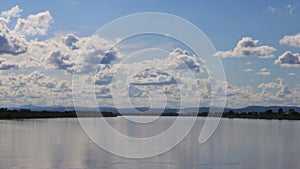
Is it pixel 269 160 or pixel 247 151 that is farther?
pixel 247 151

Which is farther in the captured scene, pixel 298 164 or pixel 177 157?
pixel 177 157

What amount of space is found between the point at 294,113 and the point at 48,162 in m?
150

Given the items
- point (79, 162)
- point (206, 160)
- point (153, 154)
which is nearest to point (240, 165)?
point (206, 160)

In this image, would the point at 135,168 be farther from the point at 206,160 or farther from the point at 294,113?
the point at 294,113

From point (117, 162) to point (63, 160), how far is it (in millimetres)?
2891

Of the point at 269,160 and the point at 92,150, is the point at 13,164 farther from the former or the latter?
the point at 269,160

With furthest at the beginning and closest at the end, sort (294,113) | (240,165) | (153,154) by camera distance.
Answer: (294,113), (153,154), (240,165)

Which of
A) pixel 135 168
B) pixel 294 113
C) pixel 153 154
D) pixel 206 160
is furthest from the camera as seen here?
pixel 294 113

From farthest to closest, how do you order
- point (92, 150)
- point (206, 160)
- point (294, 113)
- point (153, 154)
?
point (294, 113), point (92, 150), point (153, 154), point (206, 160)

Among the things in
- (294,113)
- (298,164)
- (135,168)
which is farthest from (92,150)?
(294,113)

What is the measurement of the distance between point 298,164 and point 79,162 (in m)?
11.2

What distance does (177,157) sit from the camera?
27906mm

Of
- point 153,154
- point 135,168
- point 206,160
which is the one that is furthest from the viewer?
point 153,154

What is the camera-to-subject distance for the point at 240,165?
25094mm
